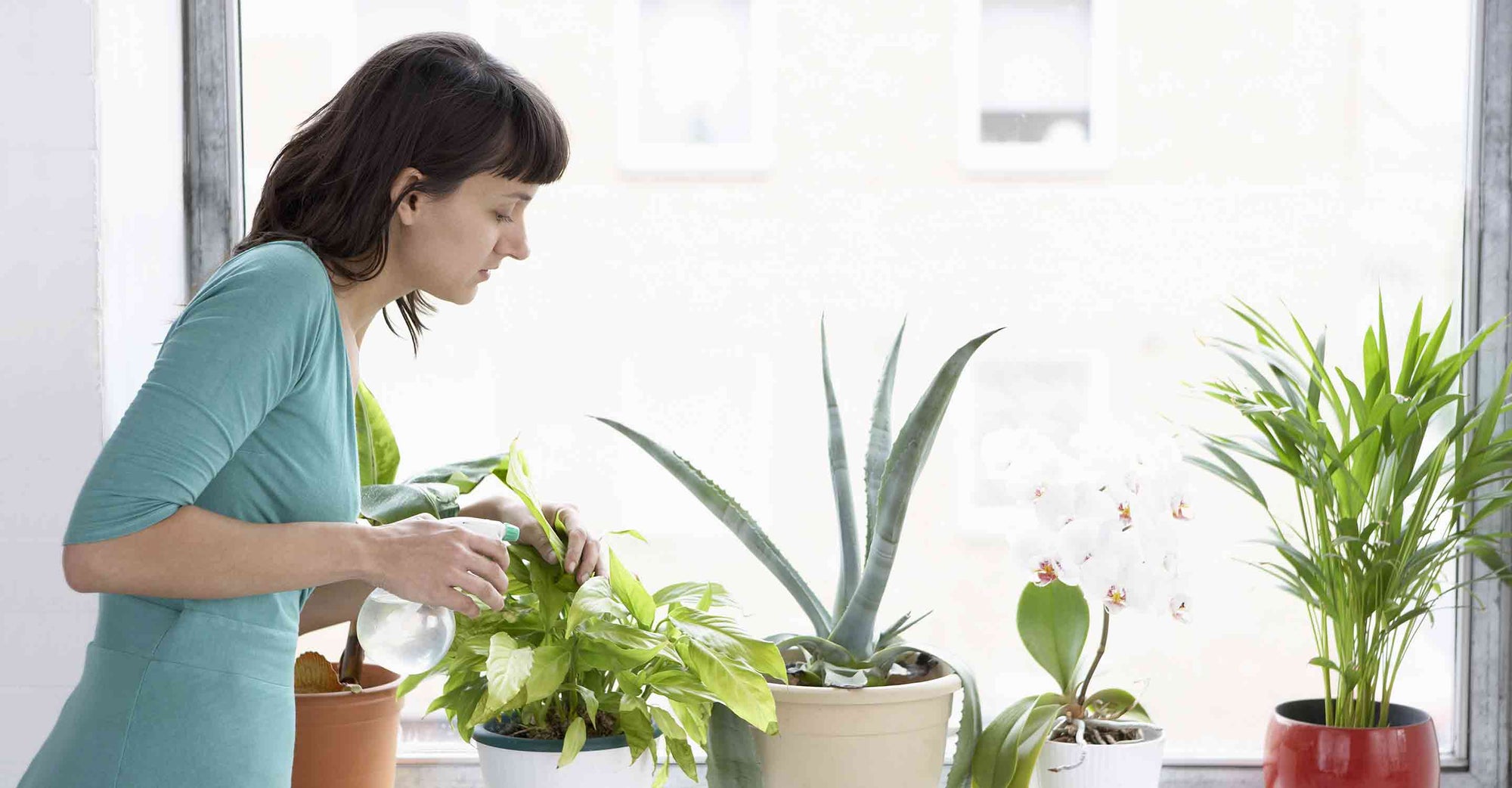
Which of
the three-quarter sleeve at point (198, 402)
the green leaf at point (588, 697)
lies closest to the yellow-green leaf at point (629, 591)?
the green leaf at point (588, 697)

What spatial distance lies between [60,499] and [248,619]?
0.90 m

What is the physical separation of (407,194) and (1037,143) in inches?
48.2

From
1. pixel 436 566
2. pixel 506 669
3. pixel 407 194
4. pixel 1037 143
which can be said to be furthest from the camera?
pixel 1037 143

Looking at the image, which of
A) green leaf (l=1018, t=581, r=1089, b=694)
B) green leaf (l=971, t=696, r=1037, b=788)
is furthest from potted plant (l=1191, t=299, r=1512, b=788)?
green leaf (l=971, t=696, r=1037, b=788)

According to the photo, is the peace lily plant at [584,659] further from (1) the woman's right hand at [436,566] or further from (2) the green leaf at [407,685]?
(1) the woman's right hand at [436,566]

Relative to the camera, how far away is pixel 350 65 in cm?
208

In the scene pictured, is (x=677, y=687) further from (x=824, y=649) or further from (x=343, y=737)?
(x=343, y=737)

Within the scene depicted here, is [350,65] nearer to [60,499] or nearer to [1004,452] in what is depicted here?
[60,499]

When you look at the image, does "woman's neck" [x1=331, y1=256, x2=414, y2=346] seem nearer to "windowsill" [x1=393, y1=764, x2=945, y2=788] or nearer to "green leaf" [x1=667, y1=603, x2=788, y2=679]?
"green leaf" [x1=667, y1=603, x2=788, y2=679]

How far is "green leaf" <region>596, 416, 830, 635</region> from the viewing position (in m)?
1.69

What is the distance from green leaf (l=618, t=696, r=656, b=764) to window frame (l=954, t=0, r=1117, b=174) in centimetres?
106

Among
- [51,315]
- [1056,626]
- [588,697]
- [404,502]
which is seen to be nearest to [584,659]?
[588,697]

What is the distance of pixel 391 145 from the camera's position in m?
1.09

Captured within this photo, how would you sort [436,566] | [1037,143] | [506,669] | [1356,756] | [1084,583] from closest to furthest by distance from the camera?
[436,566]
[506,669]
[1084,583]
[1356,756]
[1037,143]
